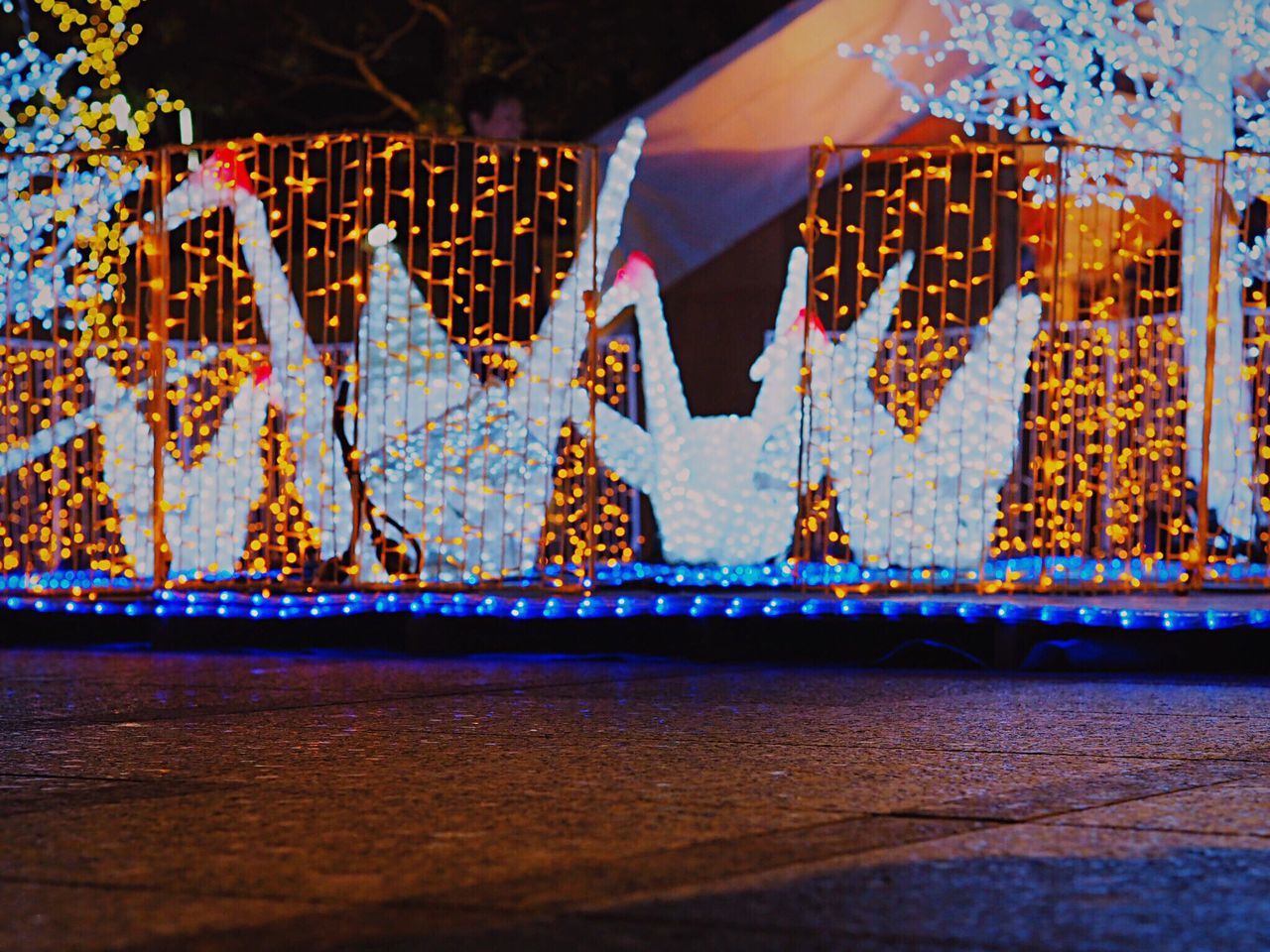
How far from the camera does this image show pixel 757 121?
13062 millimetres

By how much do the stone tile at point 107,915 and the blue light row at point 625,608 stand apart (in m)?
4.92

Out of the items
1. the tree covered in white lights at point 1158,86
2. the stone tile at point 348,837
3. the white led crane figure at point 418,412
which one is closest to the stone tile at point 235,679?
the white led crane figure at point 418,412

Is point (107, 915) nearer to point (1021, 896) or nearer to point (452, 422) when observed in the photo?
point (1021, 896)

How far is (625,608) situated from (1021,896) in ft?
16.4

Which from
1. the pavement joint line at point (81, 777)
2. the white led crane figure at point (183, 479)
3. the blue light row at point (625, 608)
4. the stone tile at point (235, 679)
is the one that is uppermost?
the white led crane figure at point (183, 479)

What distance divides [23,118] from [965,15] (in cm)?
710

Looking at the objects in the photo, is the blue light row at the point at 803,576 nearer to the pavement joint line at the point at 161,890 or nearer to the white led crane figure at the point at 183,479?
the white led crane figure at the point at 183,479

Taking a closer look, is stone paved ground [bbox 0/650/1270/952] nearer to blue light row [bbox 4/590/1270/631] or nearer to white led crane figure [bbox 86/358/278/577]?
blue light row [bbox 4/590/1270/631]

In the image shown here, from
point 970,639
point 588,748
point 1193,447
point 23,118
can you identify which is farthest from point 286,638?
point 23,118

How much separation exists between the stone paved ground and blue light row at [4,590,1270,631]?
70 centimetres

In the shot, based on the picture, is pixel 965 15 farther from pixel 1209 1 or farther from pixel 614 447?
pixel 614 447

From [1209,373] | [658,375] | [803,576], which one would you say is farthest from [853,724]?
[658,375]

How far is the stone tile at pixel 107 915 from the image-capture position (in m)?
3.18

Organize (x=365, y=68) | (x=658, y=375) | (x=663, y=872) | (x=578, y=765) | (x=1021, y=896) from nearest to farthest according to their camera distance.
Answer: (x=1021, y=896), (x=663, y=872), (x=578, y=765), (x=658, y=375), (x=365, y=68)
